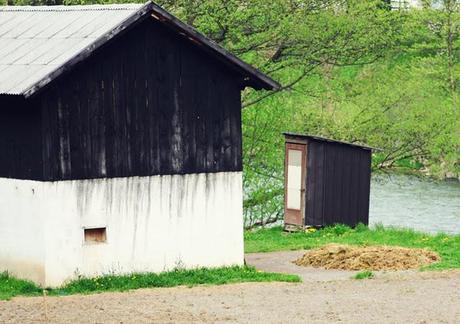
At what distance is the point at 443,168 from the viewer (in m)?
43.4

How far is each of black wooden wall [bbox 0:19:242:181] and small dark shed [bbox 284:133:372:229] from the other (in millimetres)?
7375

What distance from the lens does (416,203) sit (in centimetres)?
4119

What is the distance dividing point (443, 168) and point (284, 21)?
12271mm

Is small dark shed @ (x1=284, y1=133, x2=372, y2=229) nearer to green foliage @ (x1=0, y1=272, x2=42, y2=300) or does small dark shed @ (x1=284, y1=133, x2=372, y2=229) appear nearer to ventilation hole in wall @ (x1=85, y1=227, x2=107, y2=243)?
ventilation hole in wall @ (x1=85, y1=227, x2=107, y2=243)

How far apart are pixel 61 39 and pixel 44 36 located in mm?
590

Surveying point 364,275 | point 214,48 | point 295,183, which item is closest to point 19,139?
point 214,48

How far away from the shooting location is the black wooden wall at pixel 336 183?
2817 centimetres

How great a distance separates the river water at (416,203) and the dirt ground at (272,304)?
53.5 feet

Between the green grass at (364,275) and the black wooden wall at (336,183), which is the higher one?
the black wooden wall at (336,183)

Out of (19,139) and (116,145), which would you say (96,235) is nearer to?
(116,145)

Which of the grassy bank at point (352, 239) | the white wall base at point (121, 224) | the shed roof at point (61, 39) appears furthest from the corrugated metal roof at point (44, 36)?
the grassy bank at point (352, 239)

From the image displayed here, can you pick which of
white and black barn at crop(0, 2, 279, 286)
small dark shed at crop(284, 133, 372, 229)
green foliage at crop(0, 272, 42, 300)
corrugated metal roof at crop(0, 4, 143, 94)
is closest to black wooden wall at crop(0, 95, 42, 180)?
white and black barn at crop(0, 2, 279, 286)

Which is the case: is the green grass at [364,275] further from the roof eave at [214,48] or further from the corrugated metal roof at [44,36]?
the corrugated metal roof at [44,36]

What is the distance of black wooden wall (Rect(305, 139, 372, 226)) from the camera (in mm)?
28172
